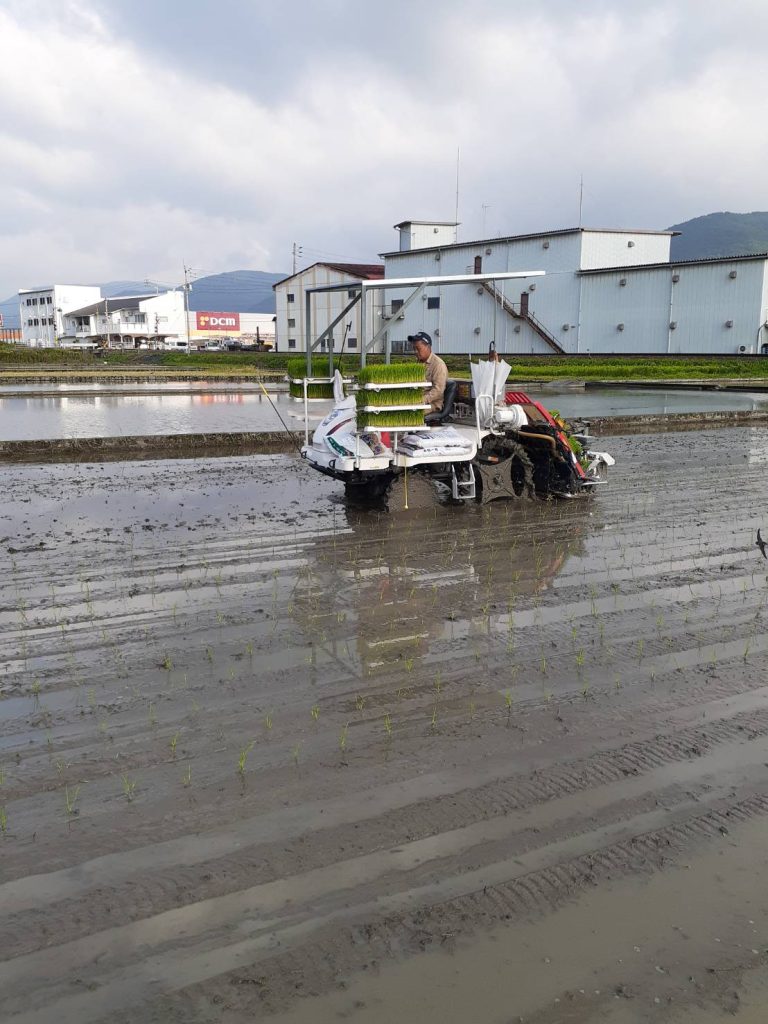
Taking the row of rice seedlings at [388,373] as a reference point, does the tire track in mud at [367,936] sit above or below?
below

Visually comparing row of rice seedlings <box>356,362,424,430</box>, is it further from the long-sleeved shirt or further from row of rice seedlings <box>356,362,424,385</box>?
the long-sleeved shirt

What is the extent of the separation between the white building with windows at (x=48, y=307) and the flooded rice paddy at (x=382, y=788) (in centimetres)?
9638

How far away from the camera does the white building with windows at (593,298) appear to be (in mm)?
35469

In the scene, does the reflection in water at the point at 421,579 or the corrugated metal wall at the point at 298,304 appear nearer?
the reflection in water at the point at 421,579

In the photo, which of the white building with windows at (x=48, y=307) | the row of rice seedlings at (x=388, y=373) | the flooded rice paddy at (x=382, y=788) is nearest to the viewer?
the flooded rice paddy at (x=382, y=788)

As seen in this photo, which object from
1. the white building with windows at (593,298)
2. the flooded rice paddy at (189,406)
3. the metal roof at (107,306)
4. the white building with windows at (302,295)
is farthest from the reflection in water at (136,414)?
the metal roof at (107,306)

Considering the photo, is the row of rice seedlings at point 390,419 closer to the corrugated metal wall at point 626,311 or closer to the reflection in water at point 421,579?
the reflection in water at point 421,579

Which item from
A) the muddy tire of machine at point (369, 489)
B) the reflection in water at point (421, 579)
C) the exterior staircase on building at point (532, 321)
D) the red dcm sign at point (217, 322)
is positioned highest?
the red dcm sign at point (217, 322)

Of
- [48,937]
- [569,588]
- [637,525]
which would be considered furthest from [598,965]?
[637,525]

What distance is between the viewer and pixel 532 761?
3701 millimetres

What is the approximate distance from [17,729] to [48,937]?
4.98ft

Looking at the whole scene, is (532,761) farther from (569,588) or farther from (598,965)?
(569,588)

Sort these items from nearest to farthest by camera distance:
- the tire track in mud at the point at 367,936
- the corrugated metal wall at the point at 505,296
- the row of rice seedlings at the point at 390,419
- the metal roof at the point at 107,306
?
the tire track in mud at the point at 367,936 < the row of rice seedlings at the point at 390,419 < the corrugated metal wall at the point at 505,296 < the metal roof at the point at 107,306

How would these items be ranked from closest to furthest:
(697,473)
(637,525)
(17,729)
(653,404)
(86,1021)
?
1. (86,1021)
2. (17,729)
3. (637,525)
4. (697,473)
5. (653,404)
